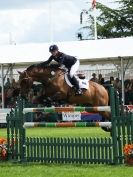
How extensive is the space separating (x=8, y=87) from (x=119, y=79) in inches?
193

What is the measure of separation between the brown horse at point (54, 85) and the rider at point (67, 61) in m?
0.20

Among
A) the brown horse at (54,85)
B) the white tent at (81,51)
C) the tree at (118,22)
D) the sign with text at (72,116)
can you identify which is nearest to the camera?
the brown horse at (54,85)

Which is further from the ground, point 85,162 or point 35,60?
point 35,60

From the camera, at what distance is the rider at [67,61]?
45.5 ft

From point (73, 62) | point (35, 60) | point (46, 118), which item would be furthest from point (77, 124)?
point (35, 60)

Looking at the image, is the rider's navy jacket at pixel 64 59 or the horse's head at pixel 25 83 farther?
the horse's head at pixel 25 83

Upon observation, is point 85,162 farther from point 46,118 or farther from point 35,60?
point 35,60

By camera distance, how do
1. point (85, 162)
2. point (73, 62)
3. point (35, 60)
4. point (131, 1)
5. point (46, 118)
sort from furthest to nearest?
point (131, 1), point (35, 60), point (46, 118), point (73, 62), point (85, 162)

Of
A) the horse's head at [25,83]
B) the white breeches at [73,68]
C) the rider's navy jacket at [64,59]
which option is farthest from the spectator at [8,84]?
the rider's navy jacket at [64,59]

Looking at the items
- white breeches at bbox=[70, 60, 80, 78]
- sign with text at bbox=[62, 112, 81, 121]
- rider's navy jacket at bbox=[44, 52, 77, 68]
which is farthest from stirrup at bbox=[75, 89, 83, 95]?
sign with text at bbox=[62, 112, 81, 121]

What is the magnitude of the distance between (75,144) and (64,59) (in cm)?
358

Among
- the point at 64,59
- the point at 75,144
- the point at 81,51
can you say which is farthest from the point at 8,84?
the point at 75,144

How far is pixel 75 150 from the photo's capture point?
38.0 feet

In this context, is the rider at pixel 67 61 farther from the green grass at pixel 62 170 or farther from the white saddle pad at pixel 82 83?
the green grass at pixel 62 170
